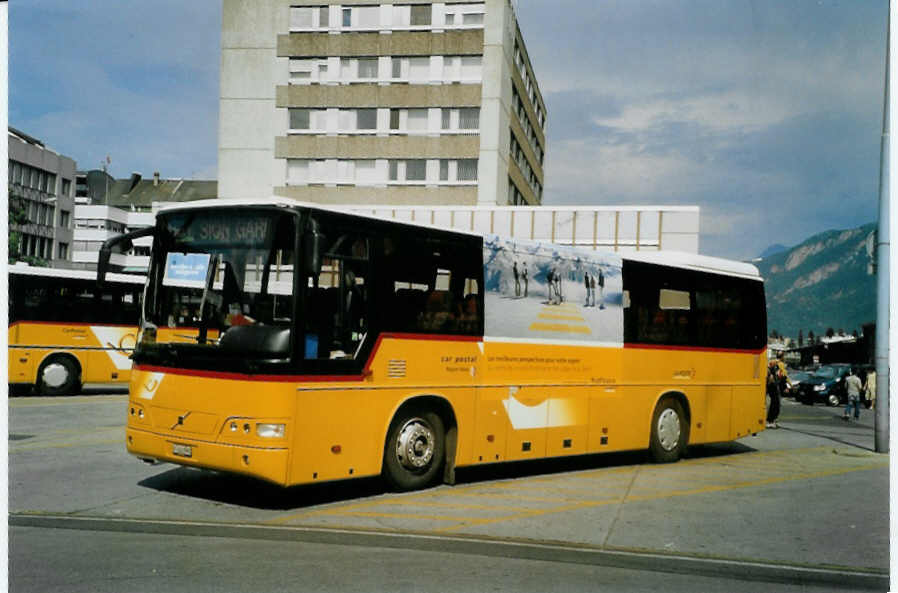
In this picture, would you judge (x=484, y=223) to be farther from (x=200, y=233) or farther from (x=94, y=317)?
(x=200, y=233)

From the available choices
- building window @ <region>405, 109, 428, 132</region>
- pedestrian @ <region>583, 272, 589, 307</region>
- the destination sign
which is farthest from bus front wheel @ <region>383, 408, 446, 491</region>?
building window @ <region>405, 109, 428, 132</region>

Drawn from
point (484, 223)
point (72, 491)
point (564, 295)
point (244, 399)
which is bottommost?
point (72, 491)

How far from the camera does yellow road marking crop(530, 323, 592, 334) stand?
42.4 ft

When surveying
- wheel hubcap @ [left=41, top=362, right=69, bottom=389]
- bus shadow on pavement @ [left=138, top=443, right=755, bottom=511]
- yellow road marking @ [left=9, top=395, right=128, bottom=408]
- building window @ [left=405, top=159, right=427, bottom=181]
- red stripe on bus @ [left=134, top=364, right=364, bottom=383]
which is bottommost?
yellow road marking @ [left=9, top=395, right=128, bottom=408]

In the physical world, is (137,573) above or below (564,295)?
below

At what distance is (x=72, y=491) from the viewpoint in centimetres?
1065

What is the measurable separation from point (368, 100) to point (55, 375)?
36.2m

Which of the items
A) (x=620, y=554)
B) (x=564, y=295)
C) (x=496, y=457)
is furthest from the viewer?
(x=564, y=295)

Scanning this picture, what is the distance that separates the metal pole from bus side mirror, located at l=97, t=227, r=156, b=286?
36.9 feet

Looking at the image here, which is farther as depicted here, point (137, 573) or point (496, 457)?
point (496, 457)

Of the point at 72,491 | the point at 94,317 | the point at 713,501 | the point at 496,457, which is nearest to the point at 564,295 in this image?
the point at 496,457

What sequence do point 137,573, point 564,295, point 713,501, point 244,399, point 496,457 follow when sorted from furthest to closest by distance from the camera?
point 564,295, point 496,457, point 713,501, point 244,399, point 137,573

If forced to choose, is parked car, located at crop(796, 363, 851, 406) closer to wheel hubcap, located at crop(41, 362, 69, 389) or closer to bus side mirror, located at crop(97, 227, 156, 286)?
wheel hubcap, located at crop(41, 362, 69, 389)

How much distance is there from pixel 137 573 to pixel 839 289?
1428 cm
